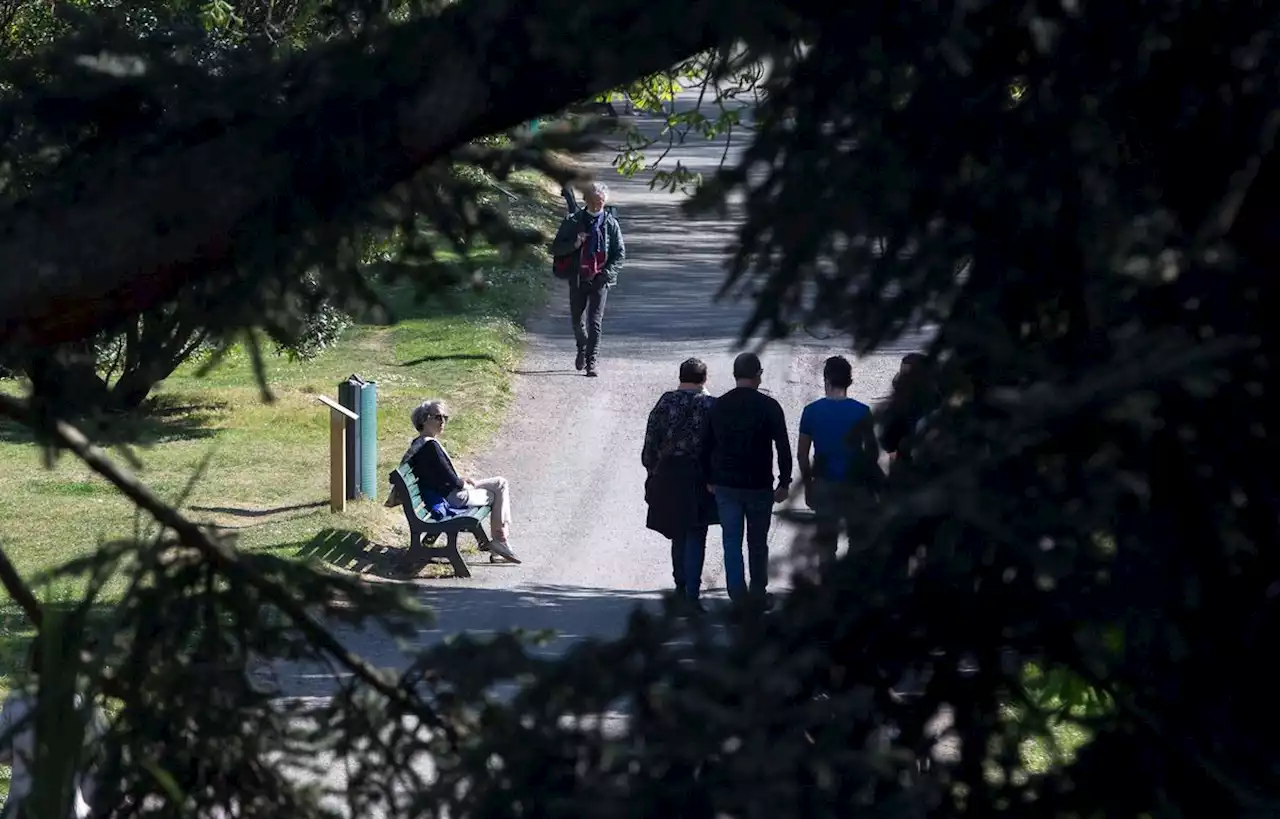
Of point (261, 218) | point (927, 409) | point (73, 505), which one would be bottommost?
point (73, 505)

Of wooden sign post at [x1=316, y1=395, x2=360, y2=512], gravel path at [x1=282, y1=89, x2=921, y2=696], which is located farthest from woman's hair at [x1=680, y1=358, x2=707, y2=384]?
wooden sign post at [x1=316, y1=395, x2=360, y2=512]

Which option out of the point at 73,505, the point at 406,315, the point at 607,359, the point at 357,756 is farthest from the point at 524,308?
the point at 357,756

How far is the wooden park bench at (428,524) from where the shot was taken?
11.3 m

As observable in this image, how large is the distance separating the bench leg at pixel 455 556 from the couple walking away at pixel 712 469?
5.34 ft

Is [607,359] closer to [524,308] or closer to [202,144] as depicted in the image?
[524,308]

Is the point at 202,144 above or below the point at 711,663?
above

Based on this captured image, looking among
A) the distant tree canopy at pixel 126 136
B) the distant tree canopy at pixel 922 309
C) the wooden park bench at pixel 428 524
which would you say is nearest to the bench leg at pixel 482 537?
the wooden park bench at pixel 428 524

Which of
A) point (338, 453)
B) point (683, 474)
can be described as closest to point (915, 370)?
point (683, 474)

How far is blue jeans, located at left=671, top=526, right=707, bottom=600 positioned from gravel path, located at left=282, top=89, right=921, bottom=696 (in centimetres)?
32

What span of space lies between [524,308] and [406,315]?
152 cm

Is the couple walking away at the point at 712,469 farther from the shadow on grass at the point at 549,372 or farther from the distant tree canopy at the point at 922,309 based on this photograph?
the shadow on grass at the point at 549,372

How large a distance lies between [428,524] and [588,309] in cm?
569

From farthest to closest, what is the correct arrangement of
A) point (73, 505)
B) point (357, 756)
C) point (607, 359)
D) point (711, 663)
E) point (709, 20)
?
point (607, 359), point (73, 505), point (357, 756), point (709, 20), point (711, 663)

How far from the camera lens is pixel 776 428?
9656mm
